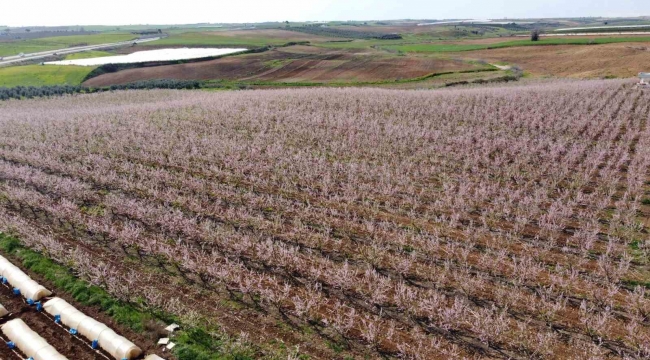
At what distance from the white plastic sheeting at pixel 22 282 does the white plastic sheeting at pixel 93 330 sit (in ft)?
1.82

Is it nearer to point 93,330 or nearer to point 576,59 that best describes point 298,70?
point 576,59

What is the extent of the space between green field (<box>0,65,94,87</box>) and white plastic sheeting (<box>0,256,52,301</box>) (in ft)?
203

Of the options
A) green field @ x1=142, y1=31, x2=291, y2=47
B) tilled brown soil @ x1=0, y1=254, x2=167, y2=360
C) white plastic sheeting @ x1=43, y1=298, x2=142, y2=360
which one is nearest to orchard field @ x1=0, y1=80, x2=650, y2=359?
tilled brown soil @ x1=0, y1=254, x2=167, y2=360

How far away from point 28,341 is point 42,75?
71382 millimetres

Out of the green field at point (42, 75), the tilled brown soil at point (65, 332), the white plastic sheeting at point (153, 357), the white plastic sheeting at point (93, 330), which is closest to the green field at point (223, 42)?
the green field at point (42, 75)

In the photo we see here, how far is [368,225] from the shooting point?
13.0m

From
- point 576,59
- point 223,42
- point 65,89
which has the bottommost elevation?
point 65,89

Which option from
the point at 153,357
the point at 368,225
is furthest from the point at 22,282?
the point at 368,225

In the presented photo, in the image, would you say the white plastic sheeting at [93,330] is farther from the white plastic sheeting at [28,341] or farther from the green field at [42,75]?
the green field at [42,75]

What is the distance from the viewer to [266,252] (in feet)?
38.7

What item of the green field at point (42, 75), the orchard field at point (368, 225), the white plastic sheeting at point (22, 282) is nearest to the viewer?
the orchard field at point (368, 225)

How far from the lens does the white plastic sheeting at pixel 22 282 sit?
10312 mm

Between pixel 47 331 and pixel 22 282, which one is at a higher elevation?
pixel 22 282

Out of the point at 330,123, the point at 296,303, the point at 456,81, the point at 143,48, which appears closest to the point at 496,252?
the point at 296,303
